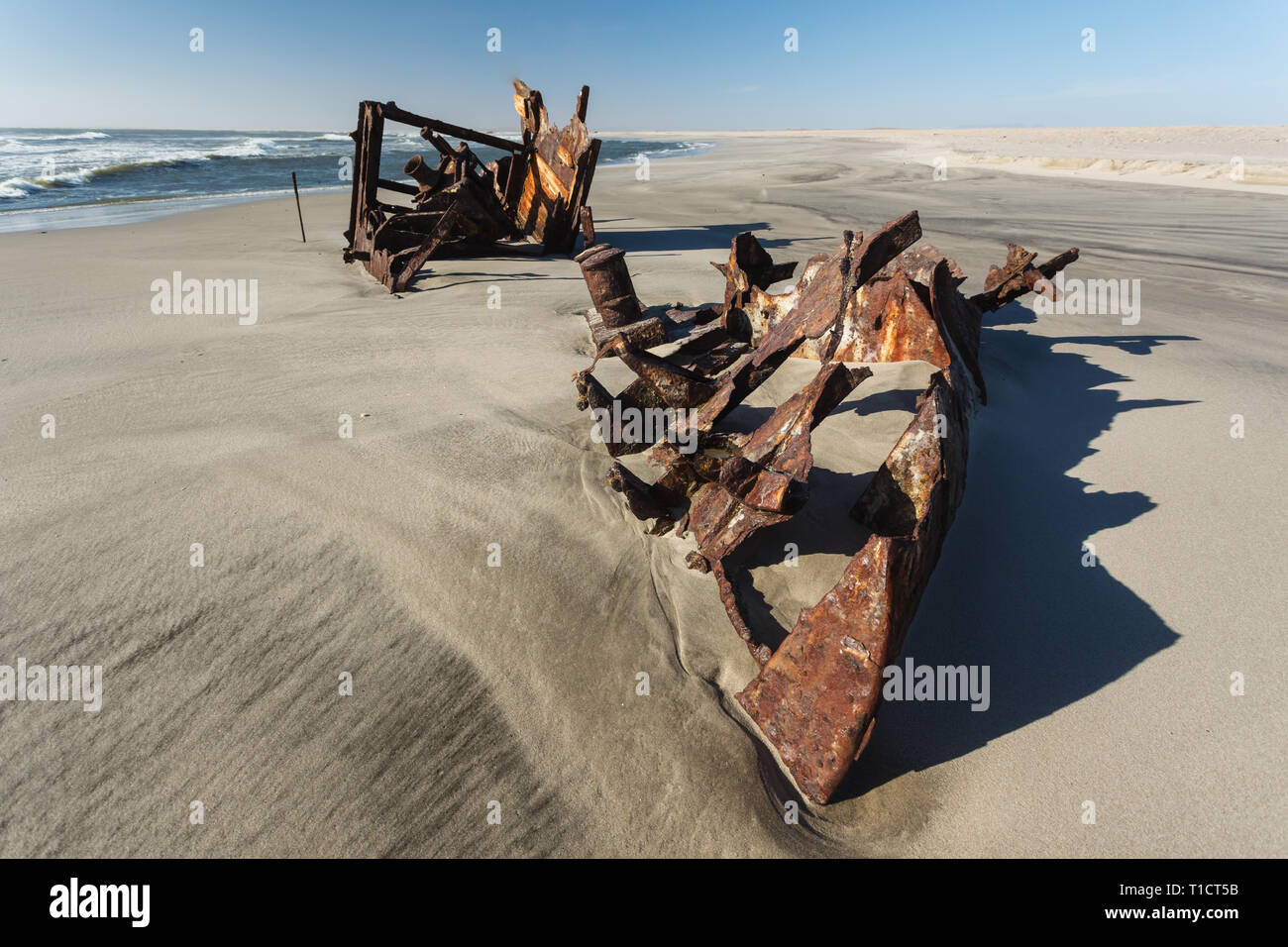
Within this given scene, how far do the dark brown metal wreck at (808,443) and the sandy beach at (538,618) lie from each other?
16 cm

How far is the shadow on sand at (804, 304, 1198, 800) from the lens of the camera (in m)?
1.88

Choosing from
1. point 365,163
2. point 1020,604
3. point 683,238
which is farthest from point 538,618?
point 683,238

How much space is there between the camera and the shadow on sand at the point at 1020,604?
1883 millimetres

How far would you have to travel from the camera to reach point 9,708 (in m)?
1.77

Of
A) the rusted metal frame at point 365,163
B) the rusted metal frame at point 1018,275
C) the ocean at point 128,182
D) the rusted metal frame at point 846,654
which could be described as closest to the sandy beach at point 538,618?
the rusted metal frame at point 846,654

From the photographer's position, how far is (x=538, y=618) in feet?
7.12

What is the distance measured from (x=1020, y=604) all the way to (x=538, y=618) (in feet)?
5.55

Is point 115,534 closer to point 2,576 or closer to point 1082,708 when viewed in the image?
point 2,576

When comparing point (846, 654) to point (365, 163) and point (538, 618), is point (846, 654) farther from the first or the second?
point (365, 163)

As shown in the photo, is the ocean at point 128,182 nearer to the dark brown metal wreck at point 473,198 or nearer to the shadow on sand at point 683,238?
the dark brown metal wreck at point 473,198

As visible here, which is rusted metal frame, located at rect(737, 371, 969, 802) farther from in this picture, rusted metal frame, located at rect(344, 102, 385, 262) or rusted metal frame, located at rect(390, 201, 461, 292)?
rusted metal frame, located at rect(344, 102, 385, 262)

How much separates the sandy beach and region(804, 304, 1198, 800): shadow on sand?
1 centimetres

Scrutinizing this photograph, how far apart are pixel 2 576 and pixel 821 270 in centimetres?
380
